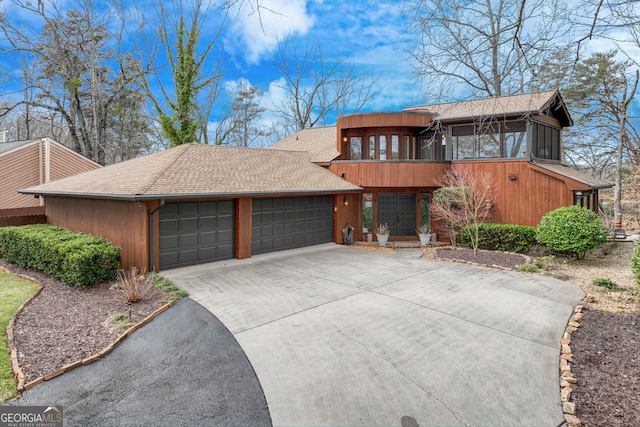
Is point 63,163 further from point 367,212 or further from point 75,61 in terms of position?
point 367,212

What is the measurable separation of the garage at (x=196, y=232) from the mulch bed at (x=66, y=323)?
1955mm

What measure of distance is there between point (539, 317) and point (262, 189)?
27.6 feet

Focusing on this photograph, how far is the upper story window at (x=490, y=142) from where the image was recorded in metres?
14.4

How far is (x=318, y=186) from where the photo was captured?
13.9m

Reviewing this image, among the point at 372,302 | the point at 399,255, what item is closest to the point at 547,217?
the point at 399,255

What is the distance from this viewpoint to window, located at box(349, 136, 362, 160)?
16.6m

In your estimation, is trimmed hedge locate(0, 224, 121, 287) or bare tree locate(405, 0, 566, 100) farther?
trimmed hedge locate(0, 224, 121, 287)

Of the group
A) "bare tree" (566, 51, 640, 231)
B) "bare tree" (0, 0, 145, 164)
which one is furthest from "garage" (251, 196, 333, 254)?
"bare tree" (0, 0, 145, 164)

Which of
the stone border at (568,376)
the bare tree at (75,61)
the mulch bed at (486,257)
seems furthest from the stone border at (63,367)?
the bare tree at (75,61)

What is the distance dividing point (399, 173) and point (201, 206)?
8.50 metres

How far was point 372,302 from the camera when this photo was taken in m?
7.45

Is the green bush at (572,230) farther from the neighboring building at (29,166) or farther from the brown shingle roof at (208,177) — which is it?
the neighboring building at (29,166)

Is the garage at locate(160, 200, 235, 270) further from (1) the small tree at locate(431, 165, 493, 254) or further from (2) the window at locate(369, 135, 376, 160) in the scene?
(1) the small tree at locate(431, 165, 493, 254)

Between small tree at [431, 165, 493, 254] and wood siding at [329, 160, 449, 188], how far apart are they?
1.85 feet
